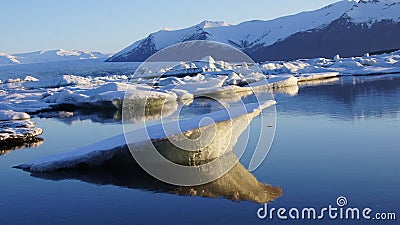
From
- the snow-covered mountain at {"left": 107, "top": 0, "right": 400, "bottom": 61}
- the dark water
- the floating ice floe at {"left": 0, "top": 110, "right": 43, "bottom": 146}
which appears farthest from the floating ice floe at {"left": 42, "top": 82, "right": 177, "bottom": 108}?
the snow-covered mountain at {"left": 107, "top": 0, "right": 400, "bottom": 61}

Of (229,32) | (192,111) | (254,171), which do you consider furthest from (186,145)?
(229,32)

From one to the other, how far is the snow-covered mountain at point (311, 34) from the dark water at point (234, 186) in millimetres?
72921

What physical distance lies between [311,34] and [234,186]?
294 feet

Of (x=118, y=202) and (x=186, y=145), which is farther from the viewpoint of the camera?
(x=186, y=145)

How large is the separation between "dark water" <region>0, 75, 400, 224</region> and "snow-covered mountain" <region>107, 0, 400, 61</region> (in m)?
72.9

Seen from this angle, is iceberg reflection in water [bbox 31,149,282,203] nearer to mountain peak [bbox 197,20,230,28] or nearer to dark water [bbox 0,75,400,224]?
dark water [bbox 0,75,400,224]

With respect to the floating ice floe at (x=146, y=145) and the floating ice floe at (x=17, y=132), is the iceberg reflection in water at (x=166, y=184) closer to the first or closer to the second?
the floating ice floe at (x=146, y=145)

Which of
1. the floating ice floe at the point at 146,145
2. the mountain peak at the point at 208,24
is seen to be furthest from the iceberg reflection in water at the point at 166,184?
the mountain peak at the point at 208,24

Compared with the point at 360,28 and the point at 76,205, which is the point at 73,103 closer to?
the point at 76,205

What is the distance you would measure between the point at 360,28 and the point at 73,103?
79830 millimetres

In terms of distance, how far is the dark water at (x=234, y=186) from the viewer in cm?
518

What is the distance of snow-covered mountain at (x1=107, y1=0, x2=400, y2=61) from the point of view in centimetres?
8375

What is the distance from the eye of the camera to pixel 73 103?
16.8 metres

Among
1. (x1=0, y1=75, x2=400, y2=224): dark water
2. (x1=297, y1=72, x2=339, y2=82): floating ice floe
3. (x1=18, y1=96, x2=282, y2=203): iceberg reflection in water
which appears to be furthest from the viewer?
(x1=297, y1=72, x2=339, y2=82): floating ice floe
